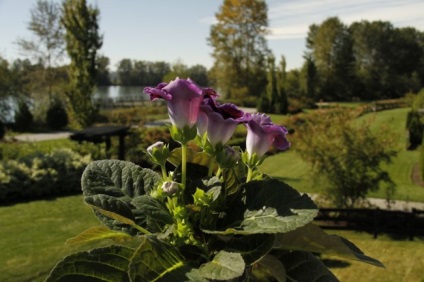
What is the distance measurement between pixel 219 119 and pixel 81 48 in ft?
73.8

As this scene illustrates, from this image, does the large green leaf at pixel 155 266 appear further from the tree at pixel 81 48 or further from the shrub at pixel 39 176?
the tree at pixel 81 48

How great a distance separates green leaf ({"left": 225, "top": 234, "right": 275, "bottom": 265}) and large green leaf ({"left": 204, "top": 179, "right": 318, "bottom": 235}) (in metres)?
0.03

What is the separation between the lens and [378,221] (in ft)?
32.3

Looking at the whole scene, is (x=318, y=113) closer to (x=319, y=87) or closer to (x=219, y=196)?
(x=219, y=196)

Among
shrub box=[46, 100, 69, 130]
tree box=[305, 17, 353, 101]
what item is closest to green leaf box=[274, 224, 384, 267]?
shrub box=[46, 100, 69, 130]

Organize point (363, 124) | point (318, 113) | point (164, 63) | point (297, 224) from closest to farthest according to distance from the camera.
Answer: point (297, 224) → point (363, 124) → point (318, 113) → point (164, 63)

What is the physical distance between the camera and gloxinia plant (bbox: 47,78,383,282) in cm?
73

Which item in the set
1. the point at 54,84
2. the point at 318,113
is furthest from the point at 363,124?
the point at 54,84

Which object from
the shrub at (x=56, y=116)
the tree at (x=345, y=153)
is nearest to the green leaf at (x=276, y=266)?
the tree at (x=345, y=153)

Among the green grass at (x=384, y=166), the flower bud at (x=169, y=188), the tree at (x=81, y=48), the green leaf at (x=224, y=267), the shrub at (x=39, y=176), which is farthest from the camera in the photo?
the tree at (x=81, y=48)

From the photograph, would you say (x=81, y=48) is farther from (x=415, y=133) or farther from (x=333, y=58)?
(x=333, y=58)

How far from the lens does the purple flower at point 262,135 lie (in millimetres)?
927

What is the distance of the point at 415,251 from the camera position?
908cm

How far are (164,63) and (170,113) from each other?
259 feet
